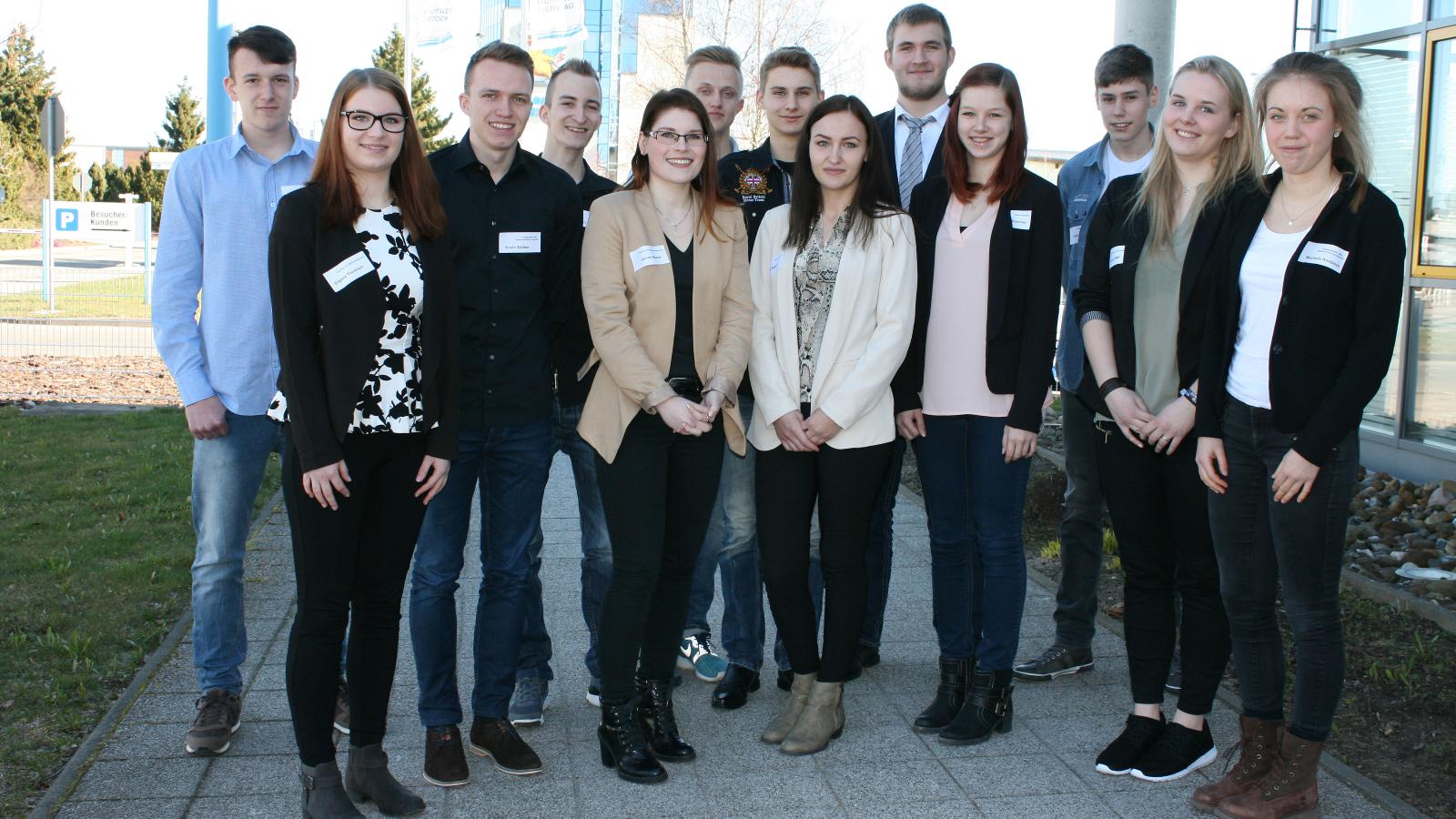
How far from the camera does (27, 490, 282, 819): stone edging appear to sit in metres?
3.71

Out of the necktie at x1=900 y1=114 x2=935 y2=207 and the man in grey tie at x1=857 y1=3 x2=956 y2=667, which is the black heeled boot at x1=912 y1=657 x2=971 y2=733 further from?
the necktie at x1=900 y1=114 x2=935 y2=207

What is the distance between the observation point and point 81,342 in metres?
15.9

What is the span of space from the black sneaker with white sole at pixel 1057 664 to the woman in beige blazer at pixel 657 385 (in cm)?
155

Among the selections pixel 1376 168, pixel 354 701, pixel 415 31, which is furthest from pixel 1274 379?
pixel 415 31

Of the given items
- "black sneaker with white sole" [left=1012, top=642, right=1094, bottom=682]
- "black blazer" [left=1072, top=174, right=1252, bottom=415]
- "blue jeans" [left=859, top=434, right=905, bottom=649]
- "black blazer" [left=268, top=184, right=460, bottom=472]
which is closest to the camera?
"black blazer" [left=268, top=184, right=460, bottom=472]

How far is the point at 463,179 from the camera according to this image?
4000mm

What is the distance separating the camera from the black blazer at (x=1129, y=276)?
3861 mm

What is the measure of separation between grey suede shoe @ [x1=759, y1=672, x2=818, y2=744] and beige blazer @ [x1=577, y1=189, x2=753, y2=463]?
39.8 inches

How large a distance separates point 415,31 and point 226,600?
57047 millimetres

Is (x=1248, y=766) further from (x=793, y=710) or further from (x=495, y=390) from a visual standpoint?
(x=495, y=390)

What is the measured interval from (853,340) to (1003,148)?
2.79ft

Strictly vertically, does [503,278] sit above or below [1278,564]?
above

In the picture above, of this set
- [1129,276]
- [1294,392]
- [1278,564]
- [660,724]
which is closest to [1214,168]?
[1129,276]

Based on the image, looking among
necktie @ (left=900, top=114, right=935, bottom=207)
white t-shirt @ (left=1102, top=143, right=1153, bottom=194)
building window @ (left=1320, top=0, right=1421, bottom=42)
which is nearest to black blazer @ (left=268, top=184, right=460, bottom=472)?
necktie @ (left=900, top=114, right=935, bottom=207)
